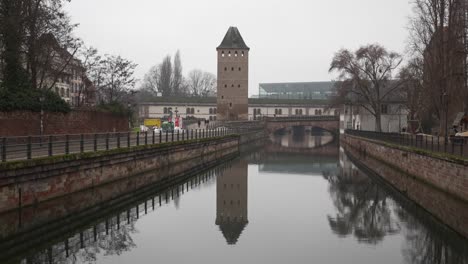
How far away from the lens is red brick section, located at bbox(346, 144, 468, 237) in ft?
53.3

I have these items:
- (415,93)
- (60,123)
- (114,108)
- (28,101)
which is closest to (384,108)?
(415,93)

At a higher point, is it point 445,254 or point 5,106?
point 5,106

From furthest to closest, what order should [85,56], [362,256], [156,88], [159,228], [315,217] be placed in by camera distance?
[156,88] < [85,56] < [315,217] < [159,228] < [362,256]

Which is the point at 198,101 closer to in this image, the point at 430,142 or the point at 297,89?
the point at 430,142

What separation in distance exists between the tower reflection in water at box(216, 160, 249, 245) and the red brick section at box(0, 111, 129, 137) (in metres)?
9.48

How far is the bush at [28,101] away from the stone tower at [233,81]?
56.3 m

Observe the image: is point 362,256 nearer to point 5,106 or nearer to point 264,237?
point 264,237

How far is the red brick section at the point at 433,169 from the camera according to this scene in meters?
18.1

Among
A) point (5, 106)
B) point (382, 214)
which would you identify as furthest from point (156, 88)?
point (382, 214)

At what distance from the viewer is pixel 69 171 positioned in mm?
17812

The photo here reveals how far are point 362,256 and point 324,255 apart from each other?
1.07m

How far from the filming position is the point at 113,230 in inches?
615

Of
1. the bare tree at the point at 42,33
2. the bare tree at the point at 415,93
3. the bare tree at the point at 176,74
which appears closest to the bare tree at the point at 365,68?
the bare tree at the point at 415,93

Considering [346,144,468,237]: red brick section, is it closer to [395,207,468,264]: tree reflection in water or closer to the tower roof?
[395,207,468,264]: tree reflection in water
